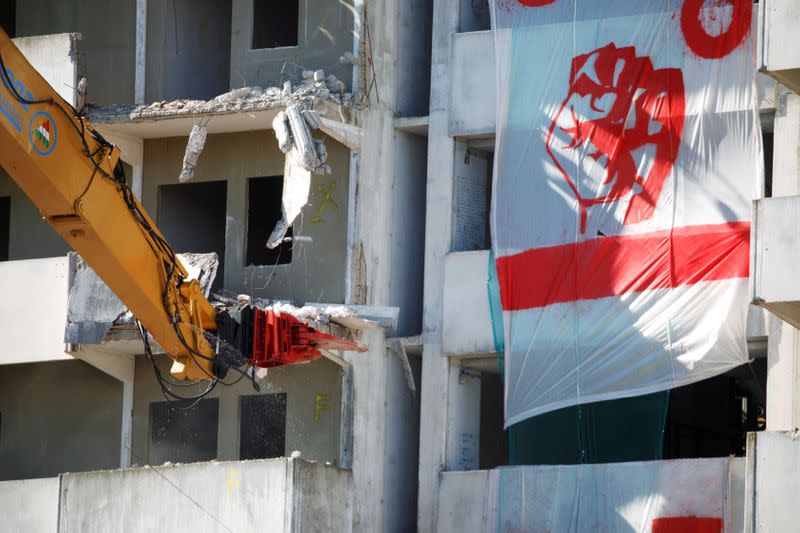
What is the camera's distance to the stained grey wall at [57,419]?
106 ft

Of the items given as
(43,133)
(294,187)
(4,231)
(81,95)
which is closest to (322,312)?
(294,187)

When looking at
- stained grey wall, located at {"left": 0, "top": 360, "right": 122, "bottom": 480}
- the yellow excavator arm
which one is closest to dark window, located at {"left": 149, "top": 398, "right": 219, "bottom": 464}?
stained grey wall, located at {"left": 0, "top": 360, "right": 122, "bottom": 480}

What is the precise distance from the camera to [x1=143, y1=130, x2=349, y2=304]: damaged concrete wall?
30.9 metres

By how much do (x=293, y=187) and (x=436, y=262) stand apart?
2.42 meters

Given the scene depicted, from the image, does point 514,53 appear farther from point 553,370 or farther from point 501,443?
point 501,443

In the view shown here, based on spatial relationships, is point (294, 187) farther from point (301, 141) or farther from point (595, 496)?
point (595, 496)

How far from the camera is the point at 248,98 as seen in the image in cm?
3098

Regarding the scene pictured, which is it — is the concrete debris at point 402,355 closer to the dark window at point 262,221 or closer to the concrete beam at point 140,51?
the dark window at point 262,221

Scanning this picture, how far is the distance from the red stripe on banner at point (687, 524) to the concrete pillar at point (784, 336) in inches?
56.1

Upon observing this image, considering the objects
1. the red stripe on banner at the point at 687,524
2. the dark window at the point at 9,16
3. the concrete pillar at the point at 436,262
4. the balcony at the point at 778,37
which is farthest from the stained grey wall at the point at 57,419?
the balcony at the point at 778,37

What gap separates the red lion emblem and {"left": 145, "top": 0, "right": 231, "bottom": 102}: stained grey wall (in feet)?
21.1

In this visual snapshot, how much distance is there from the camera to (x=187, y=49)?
33.6m

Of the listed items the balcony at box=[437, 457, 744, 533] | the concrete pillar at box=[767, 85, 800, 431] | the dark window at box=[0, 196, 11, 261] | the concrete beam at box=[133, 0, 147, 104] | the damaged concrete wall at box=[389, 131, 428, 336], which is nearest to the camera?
the concrete pillar at box=[767, 85, 800, 431]

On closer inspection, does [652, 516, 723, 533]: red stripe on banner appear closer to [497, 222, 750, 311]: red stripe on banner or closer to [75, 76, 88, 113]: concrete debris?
[497, 222, 750, 311]: red stripe on banner
